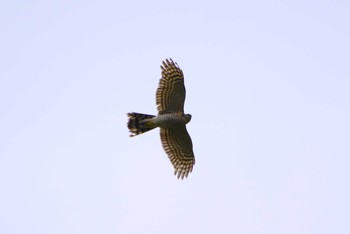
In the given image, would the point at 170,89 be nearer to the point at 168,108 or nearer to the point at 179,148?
the point at 168,108

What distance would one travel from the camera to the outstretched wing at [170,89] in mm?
30797

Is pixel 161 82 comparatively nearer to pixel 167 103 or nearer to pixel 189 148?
pixel 167 103

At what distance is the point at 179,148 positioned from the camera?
3212 cm

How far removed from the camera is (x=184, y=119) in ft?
102

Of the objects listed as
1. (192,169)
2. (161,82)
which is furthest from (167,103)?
(192,169)

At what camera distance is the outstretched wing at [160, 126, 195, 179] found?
104 feet

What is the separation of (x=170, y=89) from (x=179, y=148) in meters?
2.43

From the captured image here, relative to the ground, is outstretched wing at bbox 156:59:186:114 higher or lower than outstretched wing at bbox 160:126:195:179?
higher

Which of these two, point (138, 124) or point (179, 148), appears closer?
point (138, 124)

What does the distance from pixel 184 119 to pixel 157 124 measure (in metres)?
0.94

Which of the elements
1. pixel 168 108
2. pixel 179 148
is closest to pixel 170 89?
pixel 168 108

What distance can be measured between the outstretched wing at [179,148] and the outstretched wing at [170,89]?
1.02m

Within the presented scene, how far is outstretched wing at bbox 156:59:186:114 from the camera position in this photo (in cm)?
3080

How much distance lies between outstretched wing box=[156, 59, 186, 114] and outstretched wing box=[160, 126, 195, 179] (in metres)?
1.02
